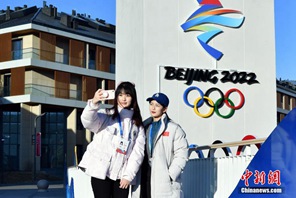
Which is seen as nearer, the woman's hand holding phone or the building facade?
the woman's hand holding phone

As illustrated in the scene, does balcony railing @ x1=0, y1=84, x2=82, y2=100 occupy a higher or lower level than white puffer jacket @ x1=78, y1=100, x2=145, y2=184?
higher

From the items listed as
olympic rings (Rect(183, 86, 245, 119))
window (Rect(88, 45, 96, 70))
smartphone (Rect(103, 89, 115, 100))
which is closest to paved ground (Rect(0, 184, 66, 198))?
olympic rings (Rect(183, 86, 245, 119))

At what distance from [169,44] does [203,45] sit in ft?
3.19

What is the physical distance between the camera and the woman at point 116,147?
476 centimetres

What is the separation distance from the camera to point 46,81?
154ft

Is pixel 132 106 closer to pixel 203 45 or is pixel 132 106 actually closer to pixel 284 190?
pixel 284 190

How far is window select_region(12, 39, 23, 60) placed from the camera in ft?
153

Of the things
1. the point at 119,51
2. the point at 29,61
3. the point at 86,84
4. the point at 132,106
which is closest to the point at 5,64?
the point at 29,61

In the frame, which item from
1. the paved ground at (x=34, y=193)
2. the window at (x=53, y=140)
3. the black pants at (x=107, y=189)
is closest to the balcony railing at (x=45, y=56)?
the window at (x=53, y=140)

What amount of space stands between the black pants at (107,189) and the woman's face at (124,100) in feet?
2.05

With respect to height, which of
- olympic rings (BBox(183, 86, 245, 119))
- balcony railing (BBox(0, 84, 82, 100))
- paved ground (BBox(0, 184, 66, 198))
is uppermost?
balcony railing (BBox(0, 84, 82, 100))

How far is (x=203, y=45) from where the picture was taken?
15.2 m

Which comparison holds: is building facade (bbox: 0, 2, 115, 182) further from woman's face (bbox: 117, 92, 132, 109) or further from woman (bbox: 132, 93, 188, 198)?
woman's face (bbox: 117, 92, 132, 109)

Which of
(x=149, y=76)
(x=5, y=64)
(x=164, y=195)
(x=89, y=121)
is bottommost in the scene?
(x=164, y=195)
